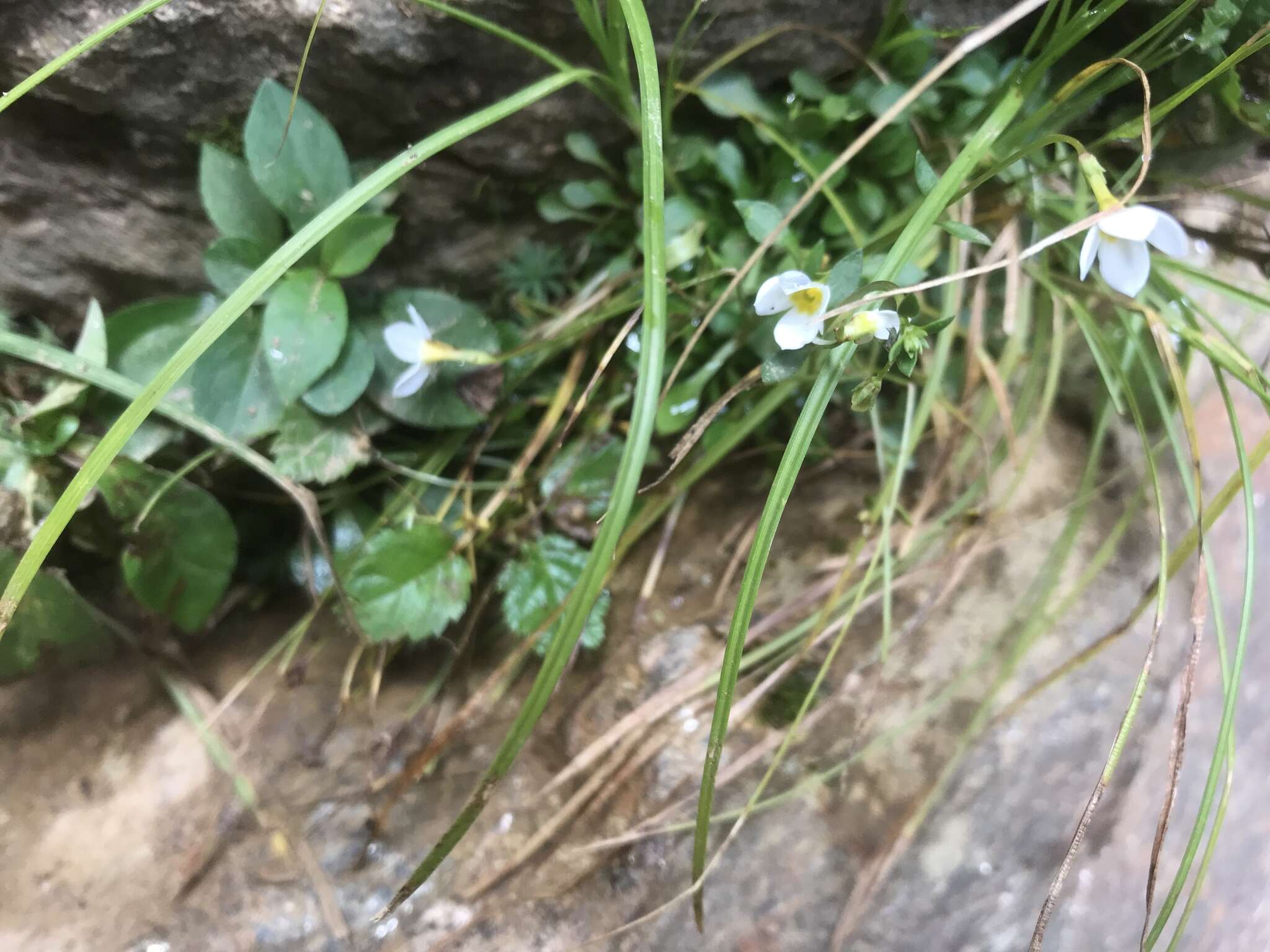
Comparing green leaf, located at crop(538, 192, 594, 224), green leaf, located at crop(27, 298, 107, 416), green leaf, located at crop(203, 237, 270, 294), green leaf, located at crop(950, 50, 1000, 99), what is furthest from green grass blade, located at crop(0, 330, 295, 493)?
green leaf, located at crop(950, 50, 1000, 99)

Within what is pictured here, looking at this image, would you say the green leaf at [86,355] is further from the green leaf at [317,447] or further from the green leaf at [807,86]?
the green leaf at [807,86]

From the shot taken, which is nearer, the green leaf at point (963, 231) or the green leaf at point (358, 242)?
the green leaf at point (963, 231)

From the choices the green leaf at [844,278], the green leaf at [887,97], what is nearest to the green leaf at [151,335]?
the green leaf at [844,278]

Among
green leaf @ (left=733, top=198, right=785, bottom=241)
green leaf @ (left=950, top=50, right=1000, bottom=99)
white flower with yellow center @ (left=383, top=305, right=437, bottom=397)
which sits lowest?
white flower with yellow center @ (left=383, top=305, right=437, bottom=397)

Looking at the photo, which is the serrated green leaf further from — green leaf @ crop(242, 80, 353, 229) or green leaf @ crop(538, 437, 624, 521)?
green leaf @ crop(538, 437, 624, 521)

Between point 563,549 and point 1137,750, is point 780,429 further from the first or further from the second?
point 1137,750

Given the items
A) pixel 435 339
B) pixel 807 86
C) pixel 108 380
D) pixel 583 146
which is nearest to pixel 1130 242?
pixel 807 86

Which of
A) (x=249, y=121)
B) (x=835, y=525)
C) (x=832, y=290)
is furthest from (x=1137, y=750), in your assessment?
(x=249, y=121)
